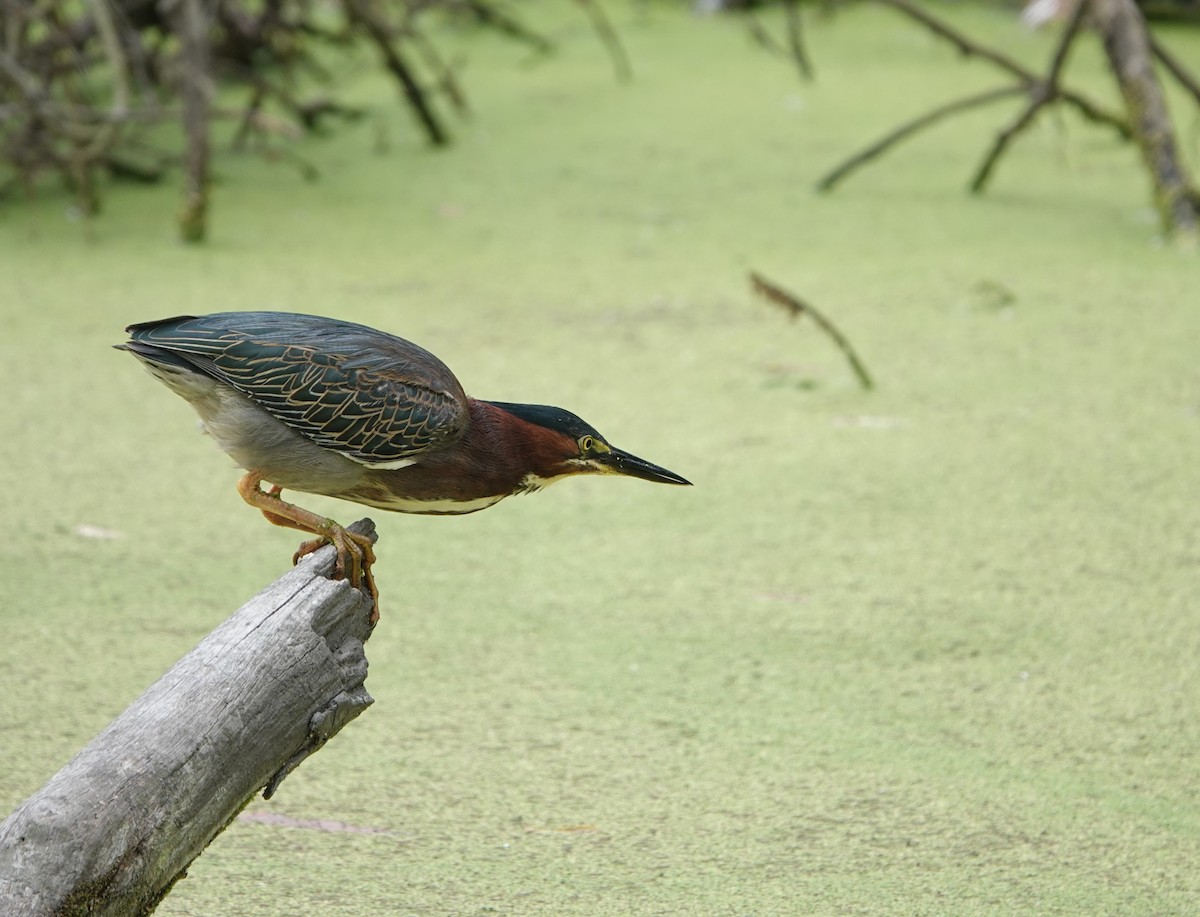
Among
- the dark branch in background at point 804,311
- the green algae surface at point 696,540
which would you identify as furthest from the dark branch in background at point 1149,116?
the dark branch in background at point 804,311

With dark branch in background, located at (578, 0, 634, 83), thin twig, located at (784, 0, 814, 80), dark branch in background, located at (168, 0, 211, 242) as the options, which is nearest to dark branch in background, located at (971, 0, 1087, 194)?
thin twig, located at (784, 0, 814, 80)

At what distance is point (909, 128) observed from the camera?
13.7 feet

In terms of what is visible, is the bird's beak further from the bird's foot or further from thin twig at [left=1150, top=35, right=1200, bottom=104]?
thin twig at [left=1150, top=35, right=1200, bottom=104]

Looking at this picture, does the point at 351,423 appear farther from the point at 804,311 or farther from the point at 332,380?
the point at 804,311

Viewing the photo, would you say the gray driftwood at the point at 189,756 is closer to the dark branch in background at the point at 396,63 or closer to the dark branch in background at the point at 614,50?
the dark branch in background at the point at 396,63

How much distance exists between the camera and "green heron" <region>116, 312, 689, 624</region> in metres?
1.53

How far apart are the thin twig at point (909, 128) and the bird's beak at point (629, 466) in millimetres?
2758

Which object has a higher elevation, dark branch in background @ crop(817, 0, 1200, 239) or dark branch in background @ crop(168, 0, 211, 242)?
dark branch in background @ crop(817, 0, 1200, 239)

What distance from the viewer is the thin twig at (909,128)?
405cm

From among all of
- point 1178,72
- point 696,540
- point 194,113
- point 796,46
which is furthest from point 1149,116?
point 194,113

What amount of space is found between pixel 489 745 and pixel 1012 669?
74cm

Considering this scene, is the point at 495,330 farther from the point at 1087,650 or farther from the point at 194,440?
the point at 1087,650

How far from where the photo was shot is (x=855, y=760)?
1892 mm

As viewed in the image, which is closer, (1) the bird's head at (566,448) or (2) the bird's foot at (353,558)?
(2) the bird's foot at (353,558)
